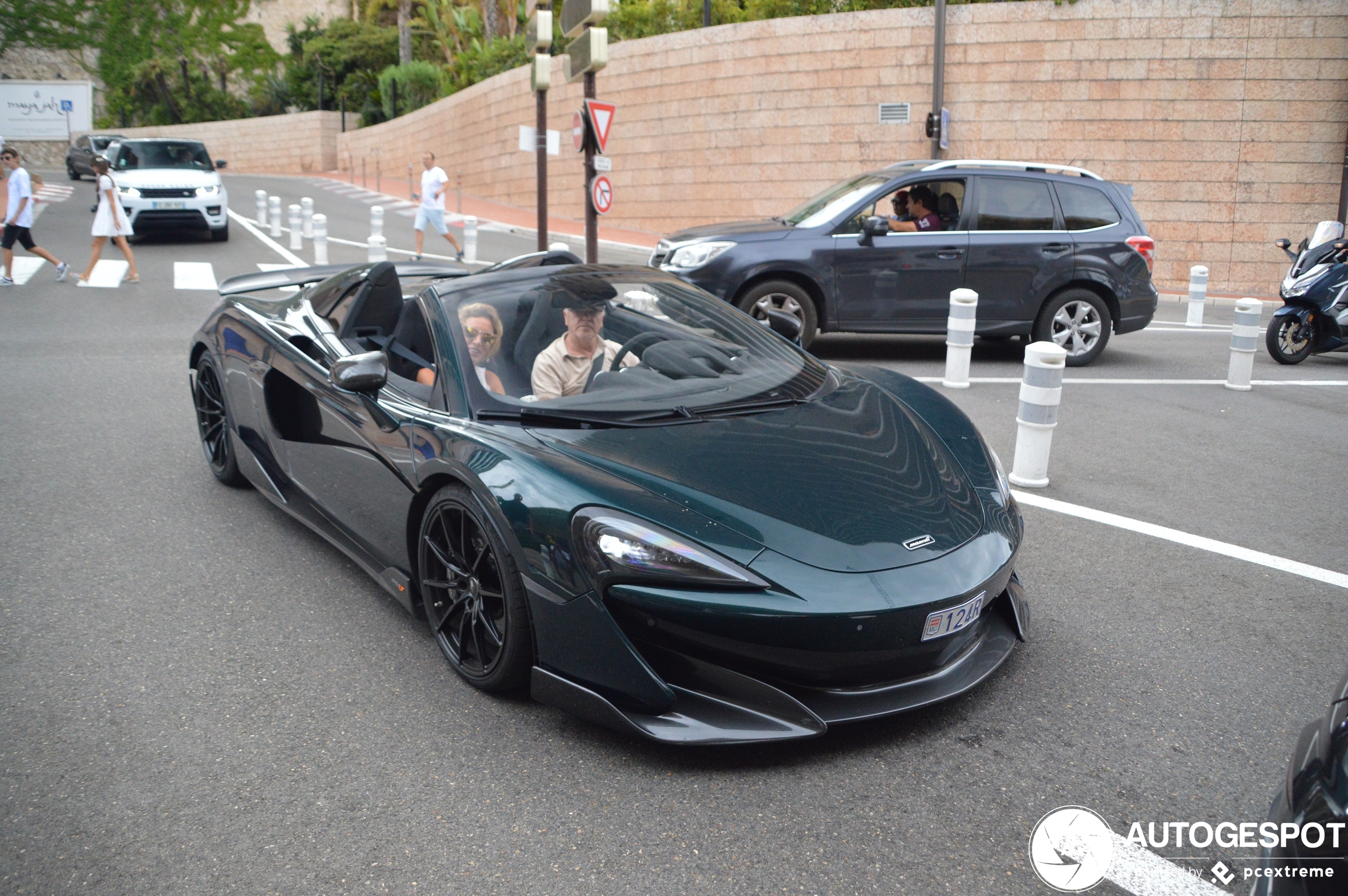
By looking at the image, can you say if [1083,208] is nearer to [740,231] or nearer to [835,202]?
[835,202]

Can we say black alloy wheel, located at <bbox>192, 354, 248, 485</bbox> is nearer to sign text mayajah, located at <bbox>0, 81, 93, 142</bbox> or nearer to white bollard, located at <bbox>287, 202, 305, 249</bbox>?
white bollard, located at <bbox>287, 202, 305, 249</bbox>

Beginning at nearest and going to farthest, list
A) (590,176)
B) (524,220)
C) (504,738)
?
(504,738) → (590,176) → (524,220)

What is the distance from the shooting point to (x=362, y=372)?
3902 mm

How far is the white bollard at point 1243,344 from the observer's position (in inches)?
351

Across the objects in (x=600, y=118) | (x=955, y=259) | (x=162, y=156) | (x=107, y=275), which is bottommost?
(x=107, y=275)

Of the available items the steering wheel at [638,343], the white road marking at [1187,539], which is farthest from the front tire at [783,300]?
the steering wheel at [638,343]

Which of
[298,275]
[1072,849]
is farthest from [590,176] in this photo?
[1072,849]

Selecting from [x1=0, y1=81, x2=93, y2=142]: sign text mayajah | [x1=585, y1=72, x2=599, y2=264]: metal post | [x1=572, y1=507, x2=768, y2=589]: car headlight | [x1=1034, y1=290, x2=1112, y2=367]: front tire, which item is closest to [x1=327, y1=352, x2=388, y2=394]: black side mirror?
[x1=572, y1=507, x2=768, y2=589]: car headlight

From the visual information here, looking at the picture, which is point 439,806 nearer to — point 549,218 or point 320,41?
point 549,218

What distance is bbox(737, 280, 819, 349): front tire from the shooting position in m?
9.73

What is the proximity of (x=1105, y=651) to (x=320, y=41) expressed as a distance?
61709 mm

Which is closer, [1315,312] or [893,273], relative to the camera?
[893,273]

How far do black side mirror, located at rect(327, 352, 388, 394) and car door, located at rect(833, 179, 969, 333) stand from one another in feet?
21.2
